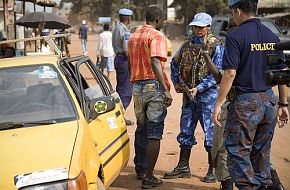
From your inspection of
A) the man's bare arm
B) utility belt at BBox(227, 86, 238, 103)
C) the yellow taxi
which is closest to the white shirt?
the man's bare arm

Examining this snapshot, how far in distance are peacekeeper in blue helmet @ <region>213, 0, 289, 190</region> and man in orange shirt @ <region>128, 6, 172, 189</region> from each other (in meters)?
1.20

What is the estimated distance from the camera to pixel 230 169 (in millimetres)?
4023

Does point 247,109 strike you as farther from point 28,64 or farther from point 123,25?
point 123,25

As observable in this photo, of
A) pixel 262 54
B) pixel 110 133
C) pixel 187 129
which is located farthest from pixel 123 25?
pixel 262 54

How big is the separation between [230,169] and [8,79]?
2103mm

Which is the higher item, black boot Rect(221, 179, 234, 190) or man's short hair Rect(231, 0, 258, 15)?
man's short hair Rect(231, 0, 258, 15)

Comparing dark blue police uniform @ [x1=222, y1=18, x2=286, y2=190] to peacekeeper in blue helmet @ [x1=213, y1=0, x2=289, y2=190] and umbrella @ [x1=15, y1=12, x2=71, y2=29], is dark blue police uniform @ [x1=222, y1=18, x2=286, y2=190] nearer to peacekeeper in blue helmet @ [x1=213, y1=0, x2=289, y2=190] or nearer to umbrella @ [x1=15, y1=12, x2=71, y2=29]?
peacekeeper in blue helmet @ [x1=213, y1=0, x2=289, y2=190]

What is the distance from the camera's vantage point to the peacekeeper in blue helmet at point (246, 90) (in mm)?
3824

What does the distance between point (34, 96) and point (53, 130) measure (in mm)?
574

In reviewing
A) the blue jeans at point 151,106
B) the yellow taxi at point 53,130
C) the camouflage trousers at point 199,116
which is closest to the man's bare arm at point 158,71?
the blue jeans at point 151,106

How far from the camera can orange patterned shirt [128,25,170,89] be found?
4.95 metres

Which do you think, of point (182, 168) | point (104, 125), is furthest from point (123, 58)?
point (104, 125)

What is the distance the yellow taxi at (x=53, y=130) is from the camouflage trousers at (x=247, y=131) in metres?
1.08

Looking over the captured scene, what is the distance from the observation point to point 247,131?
3.90 meters
